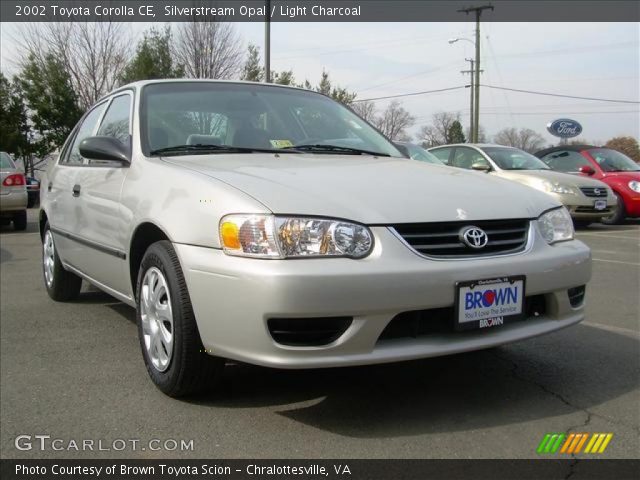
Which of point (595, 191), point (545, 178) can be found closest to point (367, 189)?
point (545, 178)

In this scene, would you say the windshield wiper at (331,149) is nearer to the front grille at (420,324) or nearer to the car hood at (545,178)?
the front grille at (420,324)

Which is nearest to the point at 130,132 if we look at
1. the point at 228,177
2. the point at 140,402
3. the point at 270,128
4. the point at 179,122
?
the point at 179,122

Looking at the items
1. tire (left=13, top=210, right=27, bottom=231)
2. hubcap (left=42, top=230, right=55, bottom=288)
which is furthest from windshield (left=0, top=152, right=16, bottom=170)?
hubcap (left=42, top=230, right=55, bottom=288)

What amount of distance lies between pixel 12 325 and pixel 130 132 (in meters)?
1.76

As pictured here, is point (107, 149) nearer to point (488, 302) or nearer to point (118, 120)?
point (118, 120)

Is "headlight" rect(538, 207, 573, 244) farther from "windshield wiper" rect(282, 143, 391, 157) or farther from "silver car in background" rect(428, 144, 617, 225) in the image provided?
"silver car in background" rect(428, 144, 617, 225)

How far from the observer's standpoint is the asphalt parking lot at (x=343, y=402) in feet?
7.57

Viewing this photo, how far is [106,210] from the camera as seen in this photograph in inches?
135

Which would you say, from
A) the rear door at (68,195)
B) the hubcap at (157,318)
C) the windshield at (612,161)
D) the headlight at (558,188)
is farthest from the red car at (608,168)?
the hubcap at (157,318)

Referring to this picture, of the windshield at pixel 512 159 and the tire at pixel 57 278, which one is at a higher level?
the windshield at pixel 512 159

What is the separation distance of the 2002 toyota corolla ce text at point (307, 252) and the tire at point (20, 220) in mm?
8660

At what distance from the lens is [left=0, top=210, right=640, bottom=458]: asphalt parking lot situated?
2309 mm

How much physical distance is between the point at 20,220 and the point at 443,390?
409 inches
